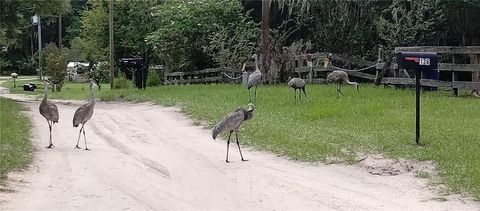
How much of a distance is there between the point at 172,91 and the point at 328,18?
23.2 feet

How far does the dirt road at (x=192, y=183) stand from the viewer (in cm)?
788

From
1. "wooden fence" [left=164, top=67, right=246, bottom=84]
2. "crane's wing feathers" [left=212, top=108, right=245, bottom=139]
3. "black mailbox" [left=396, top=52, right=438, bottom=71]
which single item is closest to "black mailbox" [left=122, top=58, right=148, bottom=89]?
"wooden fence" [left=164, top=67, right=246, bottom=84]

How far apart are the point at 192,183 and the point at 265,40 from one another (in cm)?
1762

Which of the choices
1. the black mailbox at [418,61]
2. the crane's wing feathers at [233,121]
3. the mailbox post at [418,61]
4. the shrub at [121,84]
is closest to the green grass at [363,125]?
the mailbox post at [418,61]

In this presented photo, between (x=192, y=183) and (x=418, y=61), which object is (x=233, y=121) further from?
(x=418, y=61)

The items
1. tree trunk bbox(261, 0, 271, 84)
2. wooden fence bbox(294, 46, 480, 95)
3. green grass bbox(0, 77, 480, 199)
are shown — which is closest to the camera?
green grass bbox(0, 77, 480, 199)

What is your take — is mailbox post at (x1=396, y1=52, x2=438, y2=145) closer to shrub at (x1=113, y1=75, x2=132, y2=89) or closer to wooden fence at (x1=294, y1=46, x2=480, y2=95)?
wooden fence at (x1=294, y1=46, x2=480, y2=95)

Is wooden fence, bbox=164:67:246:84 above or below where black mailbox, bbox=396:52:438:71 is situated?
below

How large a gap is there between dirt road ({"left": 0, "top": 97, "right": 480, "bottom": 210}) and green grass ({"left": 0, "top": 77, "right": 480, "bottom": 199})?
65cm

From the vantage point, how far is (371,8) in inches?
1038

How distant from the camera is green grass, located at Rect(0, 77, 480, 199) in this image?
10.3 meters

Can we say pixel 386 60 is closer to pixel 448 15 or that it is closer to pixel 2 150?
pixel 448 15

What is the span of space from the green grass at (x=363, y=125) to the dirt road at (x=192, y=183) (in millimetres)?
648

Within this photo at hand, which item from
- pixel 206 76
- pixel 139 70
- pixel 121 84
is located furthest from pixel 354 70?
pixel 121 84
